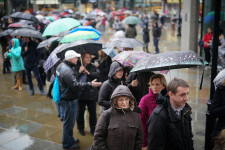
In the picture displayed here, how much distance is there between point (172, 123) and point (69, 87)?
287 cm

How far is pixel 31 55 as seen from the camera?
962 cm

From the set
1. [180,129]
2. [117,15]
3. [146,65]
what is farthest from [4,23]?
[117,15]

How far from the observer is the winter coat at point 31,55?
9.56m

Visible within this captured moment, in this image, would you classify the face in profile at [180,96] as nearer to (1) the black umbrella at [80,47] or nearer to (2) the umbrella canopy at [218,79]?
(2) the umbrella canopy at [218,79]

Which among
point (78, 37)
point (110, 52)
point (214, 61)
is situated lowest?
point (110, 52)

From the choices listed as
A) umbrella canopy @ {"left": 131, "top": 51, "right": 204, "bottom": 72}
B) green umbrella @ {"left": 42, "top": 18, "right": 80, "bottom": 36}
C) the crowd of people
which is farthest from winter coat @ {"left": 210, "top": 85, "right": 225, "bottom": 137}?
green umbrella @ {"left": 42, "top": 18, "right": 80, "bottom": 36}

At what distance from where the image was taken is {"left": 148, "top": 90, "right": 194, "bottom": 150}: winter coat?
3.47m

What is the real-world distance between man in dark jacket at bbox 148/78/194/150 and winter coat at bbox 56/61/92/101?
244 centimetres

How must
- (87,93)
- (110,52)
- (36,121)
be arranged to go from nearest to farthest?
(87,93) → (110,52) → (36,121)

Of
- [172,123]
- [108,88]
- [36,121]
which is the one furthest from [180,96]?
[36,121]

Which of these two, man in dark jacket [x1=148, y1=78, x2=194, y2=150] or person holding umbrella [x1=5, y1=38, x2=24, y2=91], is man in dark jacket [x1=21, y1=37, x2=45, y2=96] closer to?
person holding umbrella [x1=5, y1=38, x2=24, y2=91]

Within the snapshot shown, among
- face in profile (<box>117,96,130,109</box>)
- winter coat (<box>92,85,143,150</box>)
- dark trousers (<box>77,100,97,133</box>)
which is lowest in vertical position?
dark trousers (<box>77,100,97,133</box>)

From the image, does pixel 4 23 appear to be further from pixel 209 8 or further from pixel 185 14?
pixel 209 8

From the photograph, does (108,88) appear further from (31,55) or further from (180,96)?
→ (31,55)
